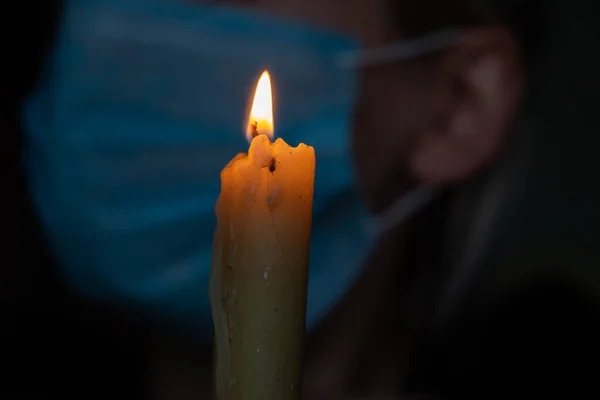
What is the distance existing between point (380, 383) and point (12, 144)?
869 mm

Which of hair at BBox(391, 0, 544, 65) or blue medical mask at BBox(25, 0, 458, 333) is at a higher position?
hair at BBox(391, 0, 544, 65)

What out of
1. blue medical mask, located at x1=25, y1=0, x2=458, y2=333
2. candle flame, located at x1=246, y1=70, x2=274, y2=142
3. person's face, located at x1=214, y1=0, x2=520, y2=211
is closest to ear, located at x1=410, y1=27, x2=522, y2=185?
person's face, located at x1=214, y1=0, x2=520, y2=211

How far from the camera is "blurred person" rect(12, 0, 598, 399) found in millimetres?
1084

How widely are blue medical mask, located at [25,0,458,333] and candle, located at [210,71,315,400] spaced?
716mm

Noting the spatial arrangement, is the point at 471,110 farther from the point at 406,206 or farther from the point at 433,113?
the point at 406,206

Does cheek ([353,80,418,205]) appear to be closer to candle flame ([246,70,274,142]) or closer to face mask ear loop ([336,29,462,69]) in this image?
face mask ear loop ([336,29,462,69])

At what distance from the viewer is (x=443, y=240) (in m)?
1.12

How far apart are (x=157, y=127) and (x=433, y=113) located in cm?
58

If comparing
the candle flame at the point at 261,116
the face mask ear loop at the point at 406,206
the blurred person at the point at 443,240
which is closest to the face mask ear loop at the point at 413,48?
the blurred person at the point at 443,240

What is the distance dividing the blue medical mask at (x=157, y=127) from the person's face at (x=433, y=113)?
0.31ft

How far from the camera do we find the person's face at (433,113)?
3.54 feet

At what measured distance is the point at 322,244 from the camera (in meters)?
1.05

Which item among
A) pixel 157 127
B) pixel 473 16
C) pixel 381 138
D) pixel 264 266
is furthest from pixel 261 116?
pixel 473 16

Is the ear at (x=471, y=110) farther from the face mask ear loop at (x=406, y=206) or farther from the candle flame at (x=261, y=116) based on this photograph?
the candle flame at (x=261, y=116)
